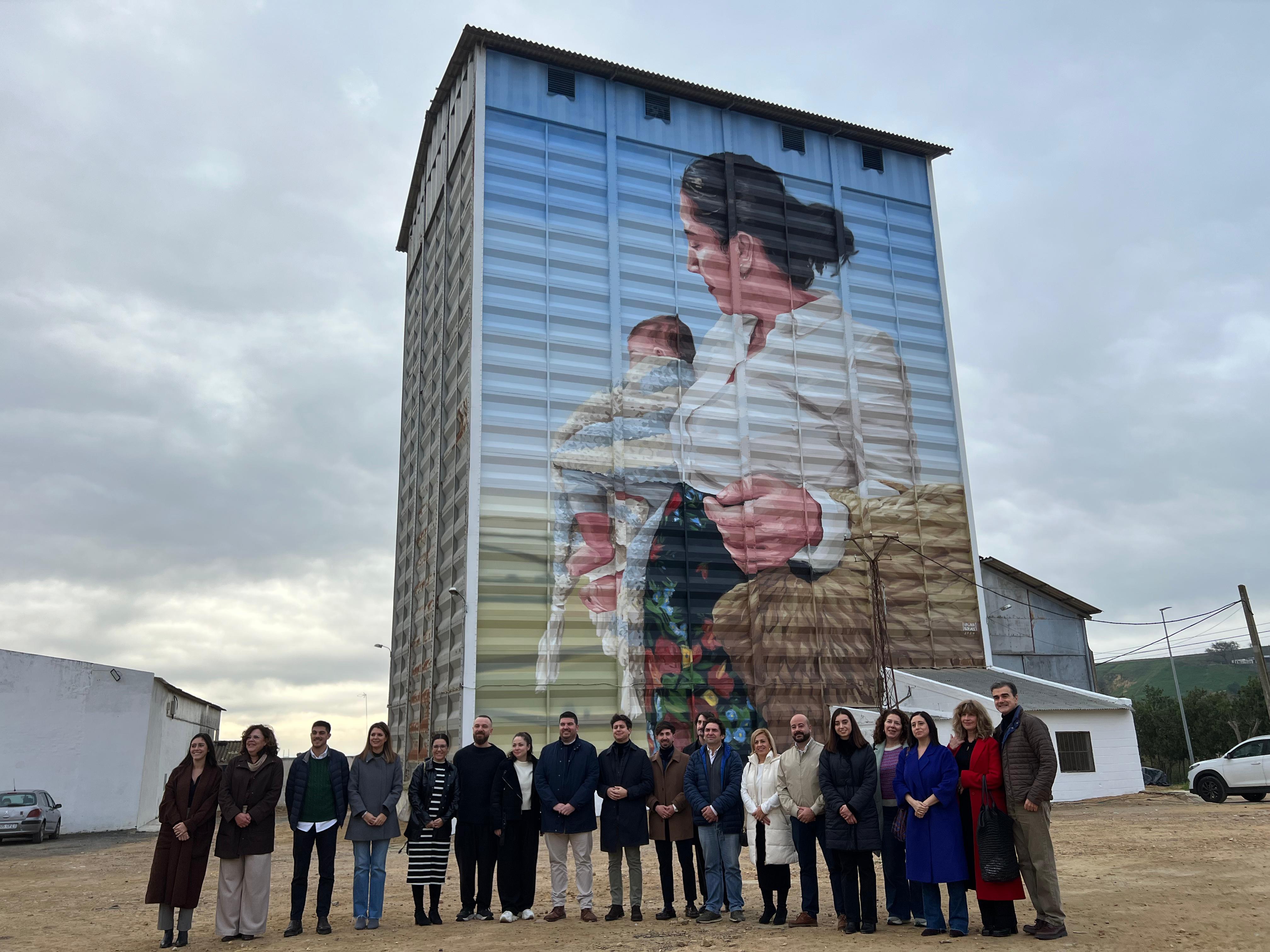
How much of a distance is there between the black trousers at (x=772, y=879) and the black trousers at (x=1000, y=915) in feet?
4.63

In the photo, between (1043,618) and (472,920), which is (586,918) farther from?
(1043,618)

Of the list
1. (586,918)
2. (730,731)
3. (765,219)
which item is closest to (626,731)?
(586,918)

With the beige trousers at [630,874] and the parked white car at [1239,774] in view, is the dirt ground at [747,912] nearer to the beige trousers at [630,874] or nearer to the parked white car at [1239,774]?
the beige trousers at [630,874]

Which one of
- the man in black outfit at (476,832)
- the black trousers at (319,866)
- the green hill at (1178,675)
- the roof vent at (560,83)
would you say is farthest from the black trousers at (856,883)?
the green hill at (1178,675)

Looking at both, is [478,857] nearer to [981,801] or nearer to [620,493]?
[981,801]

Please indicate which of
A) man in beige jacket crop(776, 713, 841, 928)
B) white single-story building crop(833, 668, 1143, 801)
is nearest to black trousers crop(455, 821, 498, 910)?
man in beige jacket crop(776, 713, 841, 928)

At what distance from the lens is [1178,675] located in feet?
420

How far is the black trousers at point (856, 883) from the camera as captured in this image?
22.0 feet

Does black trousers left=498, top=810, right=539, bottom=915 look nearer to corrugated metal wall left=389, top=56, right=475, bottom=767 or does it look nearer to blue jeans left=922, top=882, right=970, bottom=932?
blue jeans left=922, top=882, right=970, bottom=932

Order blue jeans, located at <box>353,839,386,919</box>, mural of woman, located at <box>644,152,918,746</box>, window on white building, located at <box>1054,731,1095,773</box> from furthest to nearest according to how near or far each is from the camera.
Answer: mural of woman, located at <box>644,152,918,746</box> → window on white building, located at <box>1054,731,1095,773</box> → blue jeans, located at <box>353,839,386,919</box>

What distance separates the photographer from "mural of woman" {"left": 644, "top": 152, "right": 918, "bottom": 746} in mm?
18406

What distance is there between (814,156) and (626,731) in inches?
715

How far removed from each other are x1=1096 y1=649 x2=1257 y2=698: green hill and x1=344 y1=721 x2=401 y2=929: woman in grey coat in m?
115

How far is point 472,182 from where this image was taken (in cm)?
1950
